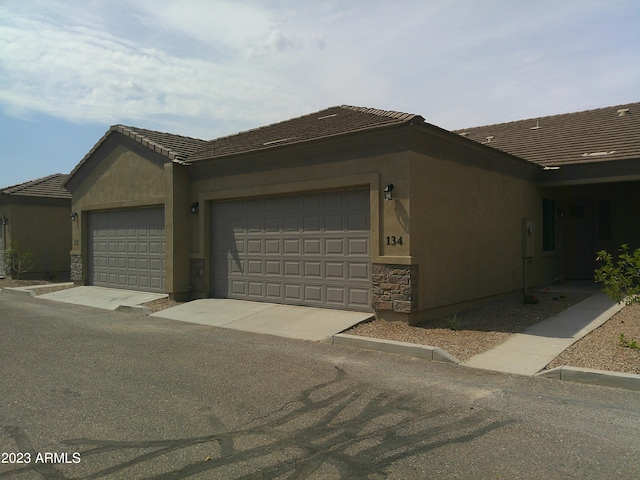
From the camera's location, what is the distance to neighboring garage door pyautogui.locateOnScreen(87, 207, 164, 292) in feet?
49.9

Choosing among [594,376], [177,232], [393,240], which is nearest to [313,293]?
[393,240]

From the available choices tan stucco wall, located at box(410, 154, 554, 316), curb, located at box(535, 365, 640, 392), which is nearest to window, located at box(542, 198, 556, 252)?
tan stucco wall, located at box(410, 154, 554, 316)

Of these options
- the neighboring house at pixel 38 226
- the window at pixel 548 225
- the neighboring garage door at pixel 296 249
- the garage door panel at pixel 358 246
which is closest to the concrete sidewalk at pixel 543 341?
the neighboring garage door at pixel 296 249

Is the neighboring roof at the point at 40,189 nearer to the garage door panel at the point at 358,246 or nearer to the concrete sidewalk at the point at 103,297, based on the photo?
the concrete sidewalk at the point at 103,297

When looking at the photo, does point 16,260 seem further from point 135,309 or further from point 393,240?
point 393,240

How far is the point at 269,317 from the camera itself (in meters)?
11.2

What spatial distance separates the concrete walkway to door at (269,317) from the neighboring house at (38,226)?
11483 millimetres

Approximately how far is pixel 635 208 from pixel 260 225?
36.9 ft

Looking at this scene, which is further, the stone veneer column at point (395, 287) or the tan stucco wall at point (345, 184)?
the tan stucco wall at point (345, 184)

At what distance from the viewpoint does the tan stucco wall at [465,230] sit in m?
10.2

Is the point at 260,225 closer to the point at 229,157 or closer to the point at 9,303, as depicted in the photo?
the point at 229,157

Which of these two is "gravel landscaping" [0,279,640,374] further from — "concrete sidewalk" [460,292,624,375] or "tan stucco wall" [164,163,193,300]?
"tan stucco wall" [164,163,193,300]

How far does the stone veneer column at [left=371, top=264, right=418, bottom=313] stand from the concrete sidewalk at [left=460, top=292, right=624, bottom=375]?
187 cm

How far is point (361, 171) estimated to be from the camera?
10570mm
